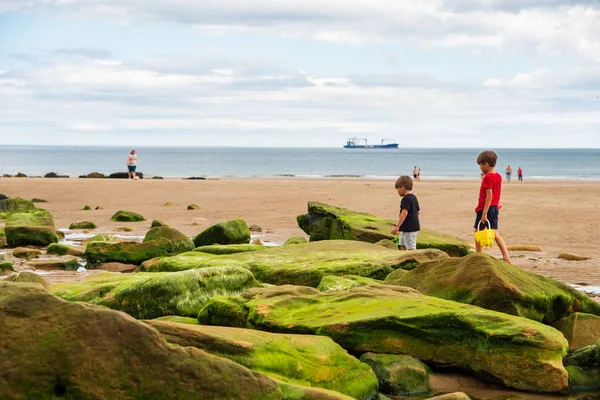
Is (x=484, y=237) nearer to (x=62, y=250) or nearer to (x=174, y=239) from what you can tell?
(x=174, y=239)

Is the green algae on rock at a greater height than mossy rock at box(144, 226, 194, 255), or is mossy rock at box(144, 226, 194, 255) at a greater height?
mossy rock at box(144, 226, 194, 255)

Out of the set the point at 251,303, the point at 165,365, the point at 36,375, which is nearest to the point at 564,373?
the point at 251,303

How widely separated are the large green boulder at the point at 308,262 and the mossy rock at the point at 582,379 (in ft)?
11.5

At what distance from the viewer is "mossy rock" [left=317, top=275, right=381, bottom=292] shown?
8867 millimetres

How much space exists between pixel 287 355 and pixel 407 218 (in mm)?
6239

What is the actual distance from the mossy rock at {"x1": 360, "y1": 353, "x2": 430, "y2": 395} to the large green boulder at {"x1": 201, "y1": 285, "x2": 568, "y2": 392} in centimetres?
21

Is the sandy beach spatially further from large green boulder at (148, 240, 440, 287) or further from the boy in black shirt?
large green boulder at (148, 240, 440, 287)

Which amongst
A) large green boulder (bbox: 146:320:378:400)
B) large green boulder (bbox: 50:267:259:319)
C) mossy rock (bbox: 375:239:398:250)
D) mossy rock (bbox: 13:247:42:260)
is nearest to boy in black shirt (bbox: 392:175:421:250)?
mossy rock (bbox: 375:239:398:250)

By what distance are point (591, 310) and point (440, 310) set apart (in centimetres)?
241

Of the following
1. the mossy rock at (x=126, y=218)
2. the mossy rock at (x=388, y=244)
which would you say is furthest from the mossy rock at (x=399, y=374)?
the mossy rock at (x=126, y=218)

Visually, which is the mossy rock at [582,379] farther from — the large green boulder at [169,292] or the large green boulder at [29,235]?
the large green boulder at [29,235]

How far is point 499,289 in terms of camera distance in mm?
7930

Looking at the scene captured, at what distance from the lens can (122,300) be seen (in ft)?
28.1

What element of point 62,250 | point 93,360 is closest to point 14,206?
point 62,250
